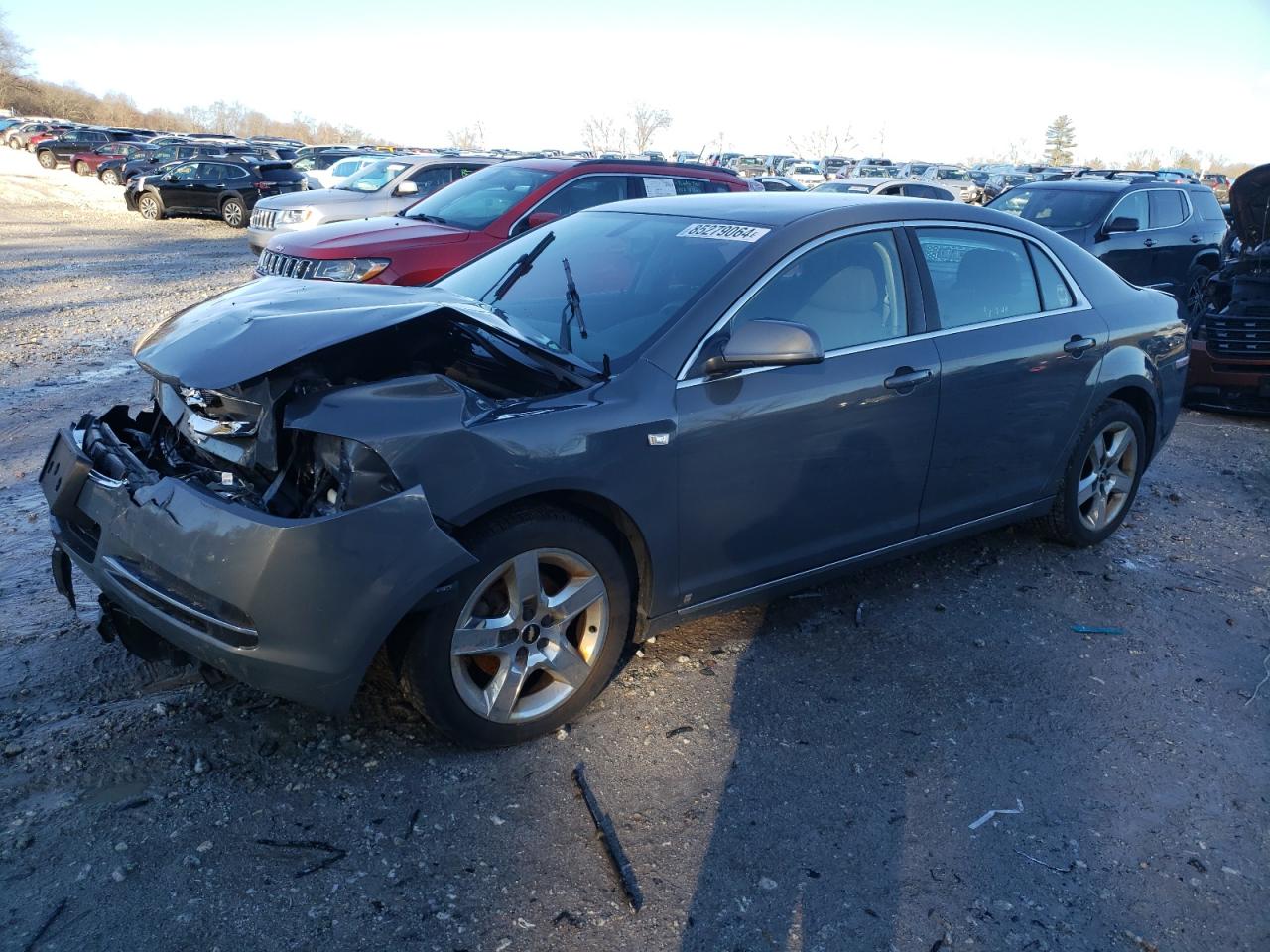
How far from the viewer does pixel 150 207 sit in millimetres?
23844

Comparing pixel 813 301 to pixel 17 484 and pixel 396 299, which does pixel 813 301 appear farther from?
pixel 17 484

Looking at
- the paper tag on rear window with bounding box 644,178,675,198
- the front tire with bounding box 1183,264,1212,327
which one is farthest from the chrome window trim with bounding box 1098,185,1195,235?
the paper tag on rear window with bounding box 644,178,675,198

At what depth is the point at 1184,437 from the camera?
781 centimetres

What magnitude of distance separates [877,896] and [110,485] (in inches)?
102

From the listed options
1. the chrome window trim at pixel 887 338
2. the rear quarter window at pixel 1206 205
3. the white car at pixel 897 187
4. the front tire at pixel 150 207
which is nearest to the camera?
the chrome window trim at pixel 887 338

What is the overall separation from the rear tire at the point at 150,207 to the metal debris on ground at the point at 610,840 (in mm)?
24346

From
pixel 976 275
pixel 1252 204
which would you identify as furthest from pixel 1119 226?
pixel 976 275

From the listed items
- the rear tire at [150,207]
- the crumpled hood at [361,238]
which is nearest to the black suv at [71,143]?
the rear tire at [150,207]

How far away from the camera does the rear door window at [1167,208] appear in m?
11.5

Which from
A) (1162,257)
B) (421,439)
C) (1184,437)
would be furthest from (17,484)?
(1162,257)

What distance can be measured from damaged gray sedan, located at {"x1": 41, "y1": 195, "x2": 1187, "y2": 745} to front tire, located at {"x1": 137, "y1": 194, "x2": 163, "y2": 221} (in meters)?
22.5

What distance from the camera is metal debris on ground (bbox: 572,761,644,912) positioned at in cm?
264

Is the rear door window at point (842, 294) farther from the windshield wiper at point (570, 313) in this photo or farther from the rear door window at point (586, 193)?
the rear door window at point (586, 193)

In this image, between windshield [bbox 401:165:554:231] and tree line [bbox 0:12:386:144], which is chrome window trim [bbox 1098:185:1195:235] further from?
tree line [bbox 0:12:386:144]
